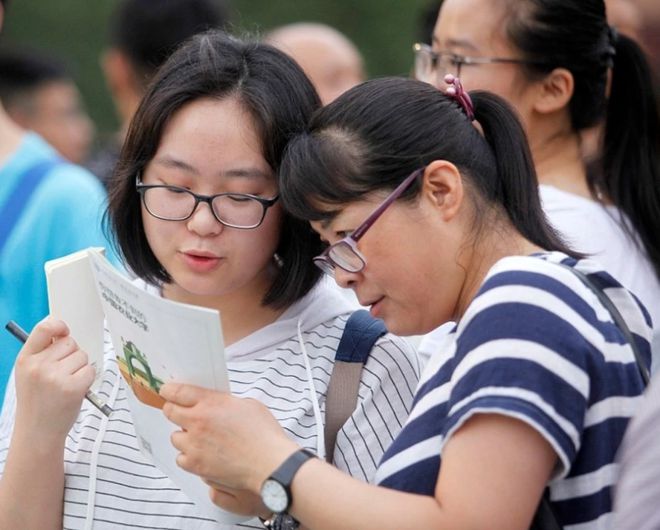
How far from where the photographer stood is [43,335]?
239cm

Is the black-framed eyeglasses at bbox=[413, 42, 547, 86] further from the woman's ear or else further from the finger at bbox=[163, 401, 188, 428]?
the finger at bbox=[163, 401, 188, 428]

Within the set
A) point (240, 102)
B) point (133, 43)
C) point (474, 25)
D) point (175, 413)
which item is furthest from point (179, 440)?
point (133, 43)

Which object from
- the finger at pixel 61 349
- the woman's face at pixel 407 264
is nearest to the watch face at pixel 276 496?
the woman's face at pixel 407 264

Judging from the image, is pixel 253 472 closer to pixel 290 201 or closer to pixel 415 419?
pixel 415 419

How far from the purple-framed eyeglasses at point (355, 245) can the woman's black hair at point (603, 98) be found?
1.17 m

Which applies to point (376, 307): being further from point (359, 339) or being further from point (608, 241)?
point (608, 241)

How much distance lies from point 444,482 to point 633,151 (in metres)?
1.72

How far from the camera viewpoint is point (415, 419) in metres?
2.01

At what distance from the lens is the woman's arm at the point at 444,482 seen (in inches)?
71.3

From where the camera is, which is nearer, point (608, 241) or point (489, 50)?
point (608, 241)

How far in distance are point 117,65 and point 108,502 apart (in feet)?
10.1

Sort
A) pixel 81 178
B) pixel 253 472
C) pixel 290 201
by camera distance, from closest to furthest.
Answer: pixel 253 472
pixel 290 201
pixel 81 178

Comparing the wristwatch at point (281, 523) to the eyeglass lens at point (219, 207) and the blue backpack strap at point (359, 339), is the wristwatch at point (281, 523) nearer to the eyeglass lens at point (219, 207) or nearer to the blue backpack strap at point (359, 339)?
the blue backpack strap at point (359, 339)

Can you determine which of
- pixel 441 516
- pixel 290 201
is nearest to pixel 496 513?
pixel 441 516
